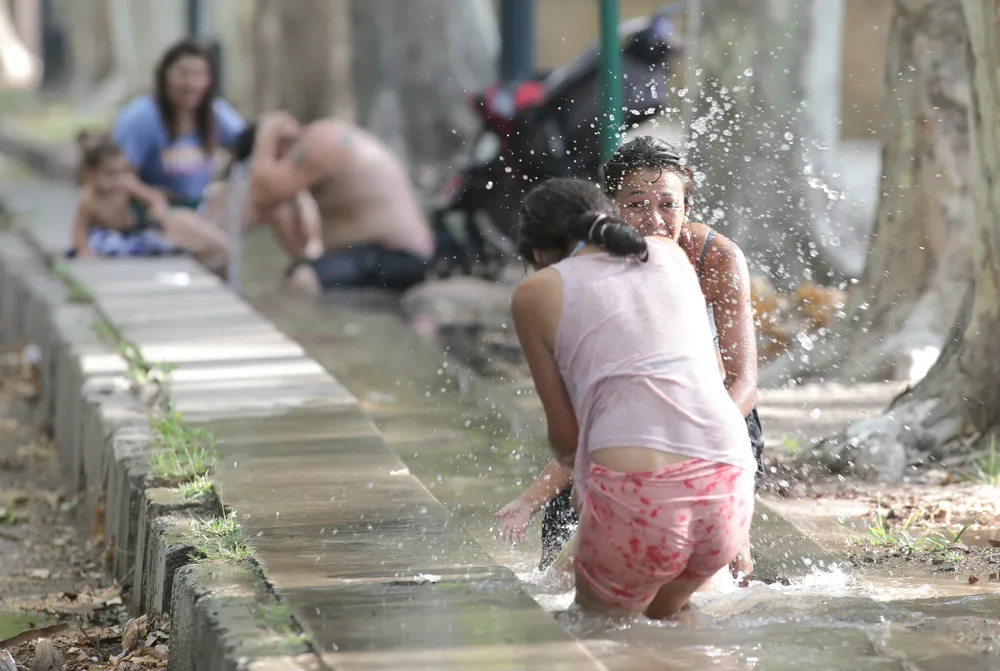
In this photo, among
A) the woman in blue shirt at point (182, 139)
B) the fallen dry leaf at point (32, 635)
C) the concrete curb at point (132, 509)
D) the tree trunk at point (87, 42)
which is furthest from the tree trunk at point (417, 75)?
the tree trunk at point (87, 42)

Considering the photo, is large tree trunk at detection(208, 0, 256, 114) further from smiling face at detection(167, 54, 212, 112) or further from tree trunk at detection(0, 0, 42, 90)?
tree trunk at detection(0, 0, 42, 90)

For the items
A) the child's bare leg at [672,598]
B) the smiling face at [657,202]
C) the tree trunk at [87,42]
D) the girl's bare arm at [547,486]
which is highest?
the smiling face at [657,202]

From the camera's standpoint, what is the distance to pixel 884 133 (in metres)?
7.57

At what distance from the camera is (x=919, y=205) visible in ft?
24.2

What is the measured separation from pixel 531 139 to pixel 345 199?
1.32m

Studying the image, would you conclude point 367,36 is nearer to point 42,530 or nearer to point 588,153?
point 588,153

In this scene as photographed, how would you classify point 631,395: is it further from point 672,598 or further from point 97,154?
point 97,154

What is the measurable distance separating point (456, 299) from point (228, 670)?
7.26 meters

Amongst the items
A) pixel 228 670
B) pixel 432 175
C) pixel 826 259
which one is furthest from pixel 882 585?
pixel 432 175

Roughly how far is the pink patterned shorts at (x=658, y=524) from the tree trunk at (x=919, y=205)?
3.48 metres

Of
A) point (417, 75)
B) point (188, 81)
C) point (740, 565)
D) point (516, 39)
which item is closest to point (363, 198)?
point (188, 81)

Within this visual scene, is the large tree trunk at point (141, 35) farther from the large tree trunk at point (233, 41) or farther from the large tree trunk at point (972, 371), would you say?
the large tree trunk at point (972, 371)

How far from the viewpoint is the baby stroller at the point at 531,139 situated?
35.4ft

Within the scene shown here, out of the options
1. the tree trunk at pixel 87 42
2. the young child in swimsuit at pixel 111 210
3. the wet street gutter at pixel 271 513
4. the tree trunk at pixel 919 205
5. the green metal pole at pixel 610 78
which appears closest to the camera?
the wet street gutter at pixel 271 513
